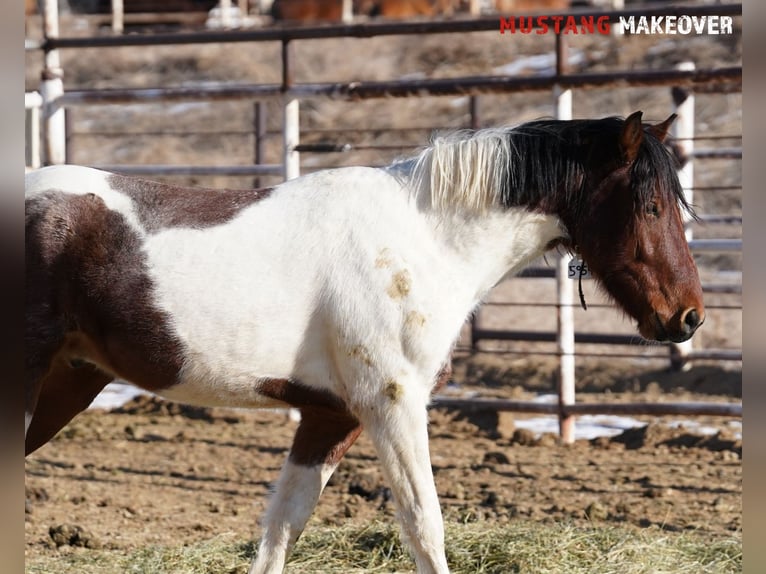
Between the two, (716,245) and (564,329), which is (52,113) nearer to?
(564,329)

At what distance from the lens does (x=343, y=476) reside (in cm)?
506

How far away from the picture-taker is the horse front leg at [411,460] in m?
2.99

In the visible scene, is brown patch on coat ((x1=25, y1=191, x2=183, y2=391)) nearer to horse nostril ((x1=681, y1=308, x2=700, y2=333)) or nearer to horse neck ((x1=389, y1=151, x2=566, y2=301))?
horse neck ((x1=389, y1=151, x2=566, y2=301))

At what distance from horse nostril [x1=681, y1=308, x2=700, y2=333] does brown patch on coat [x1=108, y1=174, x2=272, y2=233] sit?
4.40 ft

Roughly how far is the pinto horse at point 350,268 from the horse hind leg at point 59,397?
0.12m

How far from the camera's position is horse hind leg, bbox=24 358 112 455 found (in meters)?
3.30

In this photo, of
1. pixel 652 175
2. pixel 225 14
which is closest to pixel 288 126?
pixel 652 175

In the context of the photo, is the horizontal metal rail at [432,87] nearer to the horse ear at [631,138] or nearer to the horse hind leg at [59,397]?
the horse ear at [631,138]

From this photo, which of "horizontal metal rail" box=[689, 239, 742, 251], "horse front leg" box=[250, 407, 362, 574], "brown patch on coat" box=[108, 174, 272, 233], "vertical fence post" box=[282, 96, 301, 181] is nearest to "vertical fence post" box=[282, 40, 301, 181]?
"vertical fence post" box=[282, 96, 301, 181]

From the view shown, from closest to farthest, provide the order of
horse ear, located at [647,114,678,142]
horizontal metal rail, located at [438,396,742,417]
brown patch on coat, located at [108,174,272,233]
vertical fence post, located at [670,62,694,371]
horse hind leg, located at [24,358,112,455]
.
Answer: brown patch on coat, located at [108,174,272,233], horse ear, located at [647,114,678,142], horse hind leg, located at [24,358,112,455], horizontal metal rail, located at [438,396,742,417], vertical fence post, located at [670,62,694,371]

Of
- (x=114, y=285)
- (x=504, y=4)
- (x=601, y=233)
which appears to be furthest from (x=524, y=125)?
(x=504, y=4)

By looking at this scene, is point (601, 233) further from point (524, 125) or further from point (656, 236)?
point (524, 125)

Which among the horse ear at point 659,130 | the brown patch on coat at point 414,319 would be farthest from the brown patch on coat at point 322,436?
the horse ear at point 659,130

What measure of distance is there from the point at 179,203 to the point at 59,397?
2.59 ft
